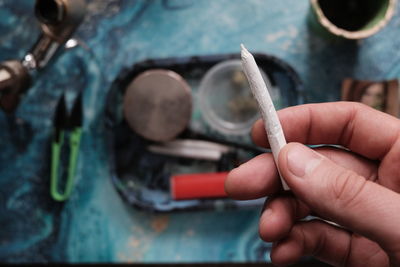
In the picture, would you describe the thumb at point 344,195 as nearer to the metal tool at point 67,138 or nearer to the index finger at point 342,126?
the index finger at point 342,126

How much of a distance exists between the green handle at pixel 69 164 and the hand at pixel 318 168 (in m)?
0.29

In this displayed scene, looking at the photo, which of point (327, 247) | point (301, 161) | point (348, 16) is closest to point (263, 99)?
point (301, 161)

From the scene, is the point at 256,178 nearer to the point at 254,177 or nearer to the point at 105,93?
the point at 254,177

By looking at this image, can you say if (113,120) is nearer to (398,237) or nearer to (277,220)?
(277,220)

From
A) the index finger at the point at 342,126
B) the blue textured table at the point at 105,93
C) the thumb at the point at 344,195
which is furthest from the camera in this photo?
the blue textured table at the point at 105,93

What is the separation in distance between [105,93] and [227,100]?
200 mm

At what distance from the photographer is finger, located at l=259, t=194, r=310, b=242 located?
447 millimetres

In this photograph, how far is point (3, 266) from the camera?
0.67 metres

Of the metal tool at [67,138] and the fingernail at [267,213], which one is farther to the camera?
the metal tool at [67,138]

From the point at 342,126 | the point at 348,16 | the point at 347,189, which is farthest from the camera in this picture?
the point at 348,16

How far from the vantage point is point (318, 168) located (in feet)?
1.25

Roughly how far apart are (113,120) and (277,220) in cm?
32

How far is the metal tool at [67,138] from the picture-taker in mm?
634

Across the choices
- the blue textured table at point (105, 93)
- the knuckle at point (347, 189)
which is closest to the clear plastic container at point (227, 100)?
the blue textured table at point (105, 93)
